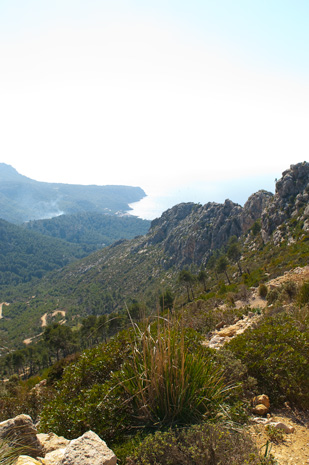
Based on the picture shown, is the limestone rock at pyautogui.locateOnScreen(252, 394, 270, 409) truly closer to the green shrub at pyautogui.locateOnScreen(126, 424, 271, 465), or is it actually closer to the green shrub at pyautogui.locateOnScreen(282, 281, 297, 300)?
the green shrub at pyautogui.locateOnScreen(126, 424, 271, 465)

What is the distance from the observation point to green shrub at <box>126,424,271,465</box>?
7.55ft

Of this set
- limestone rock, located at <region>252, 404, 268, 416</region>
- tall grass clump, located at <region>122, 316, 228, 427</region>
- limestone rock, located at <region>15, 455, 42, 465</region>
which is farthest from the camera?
limestone rock, located at <region>252, 404, 268, 416</region>

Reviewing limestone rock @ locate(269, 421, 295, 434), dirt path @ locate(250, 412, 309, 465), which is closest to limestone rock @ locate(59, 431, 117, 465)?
dirt path @ locate(250, 412, 309, 465)

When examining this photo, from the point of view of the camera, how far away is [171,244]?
112 meters

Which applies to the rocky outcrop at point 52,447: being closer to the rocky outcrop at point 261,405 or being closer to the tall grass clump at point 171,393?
the tall grass clump at point 171,393

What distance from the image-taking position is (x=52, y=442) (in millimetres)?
3459

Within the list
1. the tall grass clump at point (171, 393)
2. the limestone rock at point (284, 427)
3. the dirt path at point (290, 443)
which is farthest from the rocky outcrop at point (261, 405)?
the tall grass clump at point (171, 393)

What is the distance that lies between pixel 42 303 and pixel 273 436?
15349 cm

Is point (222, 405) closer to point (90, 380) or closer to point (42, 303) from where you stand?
point (90, 380)

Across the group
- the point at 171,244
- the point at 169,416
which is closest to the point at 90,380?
the point at 169,416

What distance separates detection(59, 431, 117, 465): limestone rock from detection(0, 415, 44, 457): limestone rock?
1.02 m

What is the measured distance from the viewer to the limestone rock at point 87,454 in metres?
2.35

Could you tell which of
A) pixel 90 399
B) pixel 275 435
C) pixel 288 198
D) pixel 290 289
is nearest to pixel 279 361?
pixel 275 435

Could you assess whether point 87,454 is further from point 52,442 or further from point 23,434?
point 52,442
